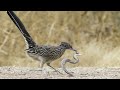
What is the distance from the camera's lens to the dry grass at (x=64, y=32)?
776 cm

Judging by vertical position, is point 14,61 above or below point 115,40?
below

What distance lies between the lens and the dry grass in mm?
7762

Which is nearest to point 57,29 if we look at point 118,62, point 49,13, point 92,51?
point 49,13

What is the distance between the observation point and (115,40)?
8531mm

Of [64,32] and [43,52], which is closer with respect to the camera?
[43,52]

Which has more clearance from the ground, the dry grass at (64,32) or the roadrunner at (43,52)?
the dry grass at (64,32)

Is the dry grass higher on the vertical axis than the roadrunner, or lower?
higher

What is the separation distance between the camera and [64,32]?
341 inches

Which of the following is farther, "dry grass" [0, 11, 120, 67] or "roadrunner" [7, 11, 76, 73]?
"dry grass" [0, 11, 120, 67]

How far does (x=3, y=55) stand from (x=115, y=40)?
185 centimetres

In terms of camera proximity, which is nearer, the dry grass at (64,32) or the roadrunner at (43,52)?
the roadrunner at (43,52)

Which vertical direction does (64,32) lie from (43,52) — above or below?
above
